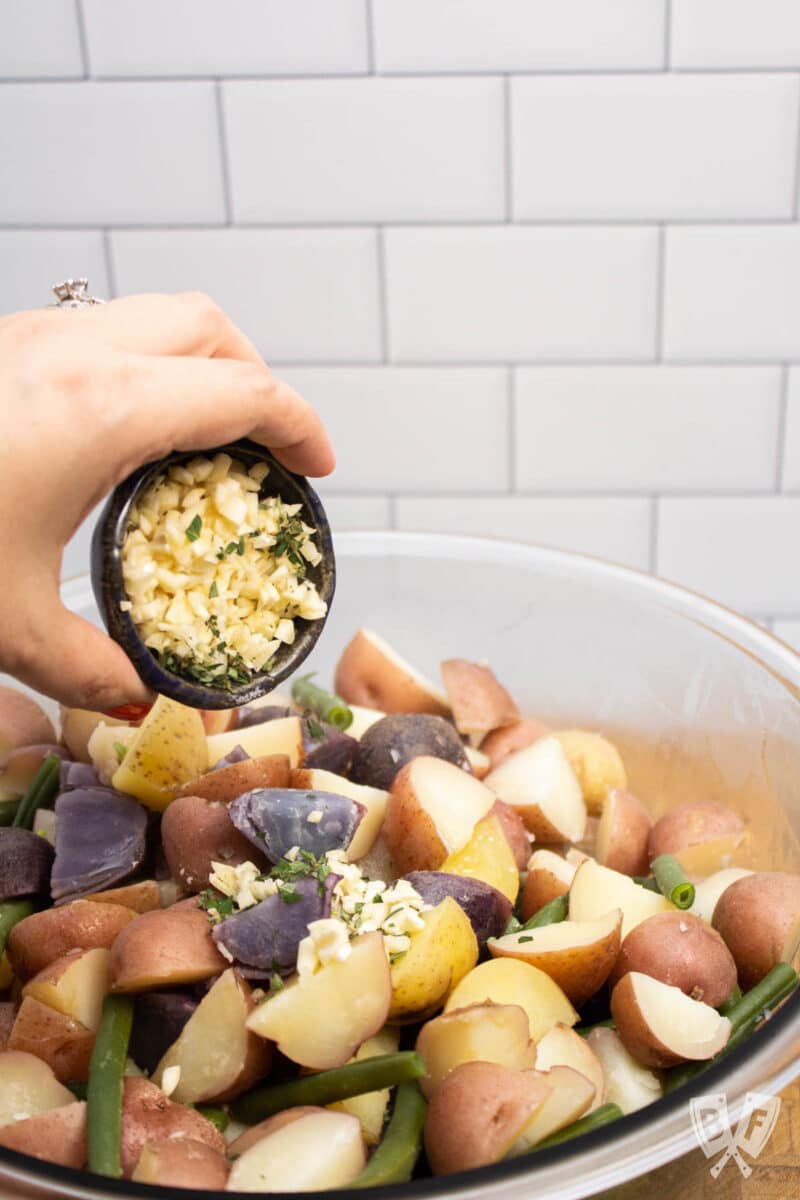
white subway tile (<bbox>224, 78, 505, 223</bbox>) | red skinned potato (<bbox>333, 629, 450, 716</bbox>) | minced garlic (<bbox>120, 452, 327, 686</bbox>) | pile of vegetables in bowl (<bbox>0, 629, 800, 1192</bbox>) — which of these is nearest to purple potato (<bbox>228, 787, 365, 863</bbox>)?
pile of vegetables in bowl (<bbox>0, 629, 800, 1192</bbox>)

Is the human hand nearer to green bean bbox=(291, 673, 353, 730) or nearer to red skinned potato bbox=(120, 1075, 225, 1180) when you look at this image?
red skinned potato bbox=(120, 1075, 225, 1180)

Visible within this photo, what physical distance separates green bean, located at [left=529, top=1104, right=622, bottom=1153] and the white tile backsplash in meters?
1.29

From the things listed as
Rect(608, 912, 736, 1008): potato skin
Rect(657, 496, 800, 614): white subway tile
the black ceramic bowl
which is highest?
the black ceramic bowl

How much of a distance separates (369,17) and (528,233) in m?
0.41

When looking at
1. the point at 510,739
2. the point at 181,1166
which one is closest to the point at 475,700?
the point at 510,739

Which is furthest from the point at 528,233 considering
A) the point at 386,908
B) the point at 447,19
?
the point at 386,908

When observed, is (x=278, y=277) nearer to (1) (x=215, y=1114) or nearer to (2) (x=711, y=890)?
(2) (x=711, y=890)

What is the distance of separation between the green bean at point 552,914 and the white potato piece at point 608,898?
0.02 metres

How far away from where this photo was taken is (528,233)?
1.78 m

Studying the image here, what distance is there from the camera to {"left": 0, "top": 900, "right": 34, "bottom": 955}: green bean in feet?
3.15

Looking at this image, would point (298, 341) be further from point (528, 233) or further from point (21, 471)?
point (21, 471)

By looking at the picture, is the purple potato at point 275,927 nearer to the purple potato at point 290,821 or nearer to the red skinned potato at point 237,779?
the purple potato at point 290,821

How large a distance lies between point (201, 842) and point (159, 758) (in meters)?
0.13

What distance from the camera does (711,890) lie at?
1.07 m
